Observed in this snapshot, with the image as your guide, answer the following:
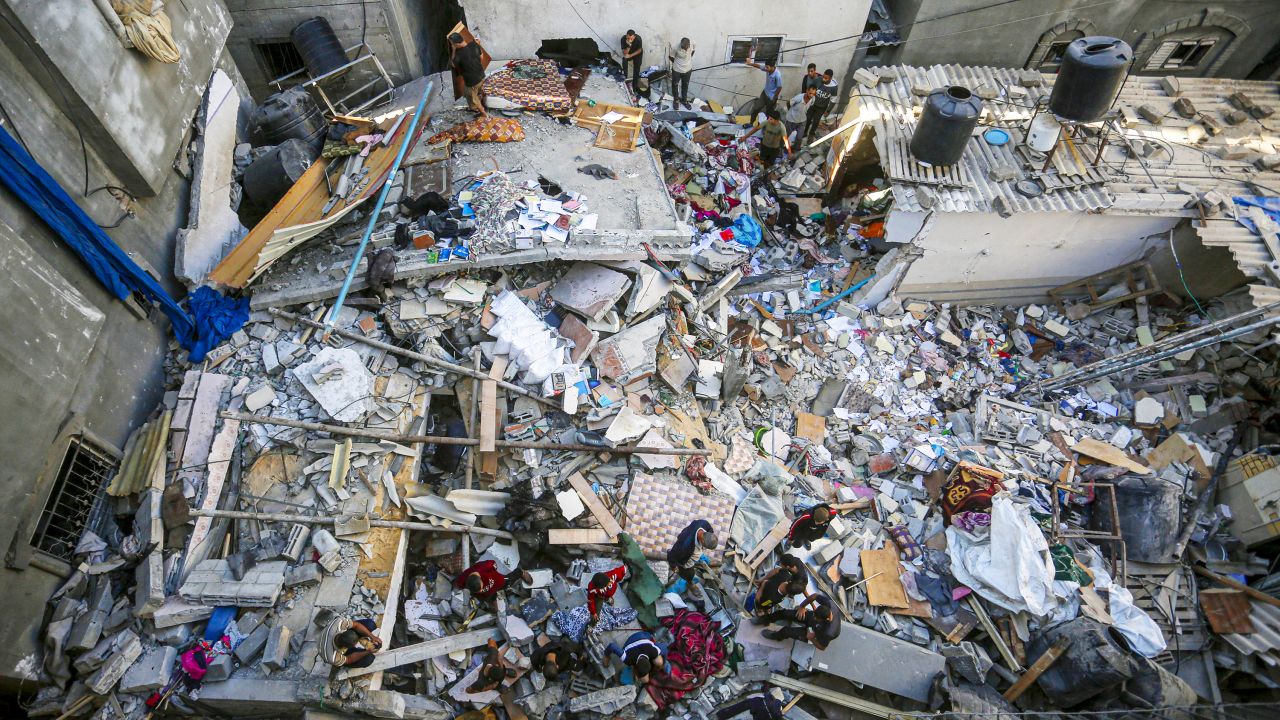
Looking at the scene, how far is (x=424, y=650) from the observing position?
782cm

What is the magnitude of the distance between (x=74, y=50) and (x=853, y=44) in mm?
13187

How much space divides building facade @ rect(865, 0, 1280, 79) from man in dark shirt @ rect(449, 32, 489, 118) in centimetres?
875

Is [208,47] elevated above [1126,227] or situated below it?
above

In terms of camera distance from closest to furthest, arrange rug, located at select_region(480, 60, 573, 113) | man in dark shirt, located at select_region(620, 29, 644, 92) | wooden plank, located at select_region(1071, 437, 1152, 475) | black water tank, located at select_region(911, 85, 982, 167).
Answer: wooden plank, located at select_region(1071, 437, 1152, 475), black water tank, located at select_region(911, 85, 982, 167), rug, located at select_region(480, 60, 573, 113), man in dark shirt, located at select_region(620, 29, 644, 92)

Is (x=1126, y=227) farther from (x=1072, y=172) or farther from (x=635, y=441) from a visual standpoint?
(x=635, y=441)

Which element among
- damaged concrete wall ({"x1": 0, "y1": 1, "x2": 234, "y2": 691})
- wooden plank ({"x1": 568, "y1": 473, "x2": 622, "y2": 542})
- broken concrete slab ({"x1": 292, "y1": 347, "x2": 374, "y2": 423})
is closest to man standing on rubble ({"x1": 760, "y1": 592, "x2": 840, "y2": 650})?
wooden plank ({"x1": 568, "y1": 473, "x2": 622, "y2": 542})

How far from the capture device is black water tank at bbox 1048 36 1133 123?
10.4m

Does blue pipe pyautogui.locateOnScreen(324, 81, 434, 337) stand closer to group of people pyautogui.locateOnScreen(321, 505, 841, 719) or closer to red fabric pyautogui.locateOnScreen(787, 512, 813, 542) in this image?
group of people pyautogui.locateOnScreen(321, 505, 841, 719)

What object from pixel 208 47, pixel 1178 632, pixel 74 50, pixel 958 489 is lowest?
pixel 1178 632

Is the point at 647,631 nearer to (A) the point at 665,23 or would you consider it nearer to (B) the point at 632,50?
(B) the point at 632,50

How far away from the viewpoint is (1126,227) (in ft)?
39.3

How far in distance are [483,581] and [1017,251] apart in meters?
10.8

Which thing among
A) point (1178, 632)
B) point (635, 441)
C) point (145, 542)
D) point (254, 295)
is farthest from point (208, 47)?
point (1178, 632)

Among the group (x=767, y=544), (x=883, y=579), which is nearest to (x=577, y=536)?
(x=767, y=544)
